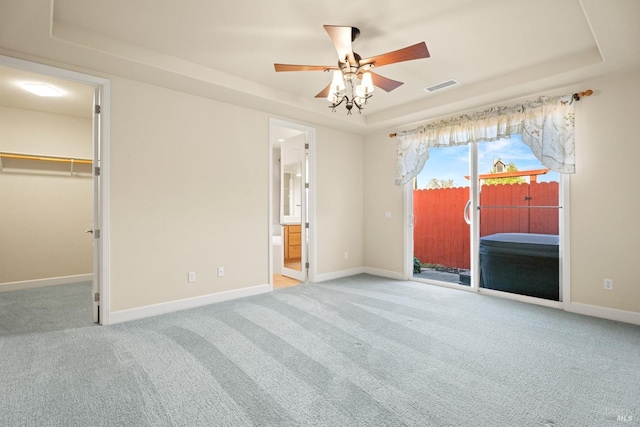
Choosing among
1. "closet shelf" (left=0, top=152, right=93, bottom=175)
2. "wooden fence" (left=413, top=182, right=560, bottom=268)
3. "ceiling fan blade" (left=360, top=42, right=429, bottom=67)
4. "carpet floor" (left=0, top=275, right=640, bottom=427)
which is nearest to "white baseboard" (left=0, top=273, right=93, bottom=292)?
"carpet floor" (left=0, top=275, right=640, bottom=427)

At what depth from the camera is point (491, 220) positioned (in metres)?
4.20

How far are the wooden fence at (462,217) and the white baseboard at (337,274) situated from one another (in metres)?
1.08

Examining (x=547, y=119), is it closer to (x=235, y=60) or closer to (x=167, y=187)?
(x=235, y=60)

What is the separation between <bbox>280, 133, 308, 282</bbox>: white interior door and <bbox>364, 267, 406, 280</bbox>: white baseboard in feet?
4.14

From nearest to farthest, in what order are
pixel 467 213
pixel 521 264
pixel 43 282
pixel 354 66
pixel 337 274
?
pixel 354 66, pixel 521 264, pixel 467 213, pixel 43 282, pixel 337 274

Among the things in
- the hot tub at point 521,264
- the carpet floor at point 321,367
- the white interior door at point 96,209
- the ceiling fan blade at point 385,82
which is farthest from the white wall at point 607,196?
the white interior door at point 96,209

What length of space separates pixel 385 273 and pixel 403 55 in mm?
3779

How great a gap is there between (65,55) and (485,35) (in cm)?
373

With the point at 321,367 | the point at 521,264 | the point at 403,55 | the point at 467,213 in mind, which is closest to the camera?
the point at 321,367

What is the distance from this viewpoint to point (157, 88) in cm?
338

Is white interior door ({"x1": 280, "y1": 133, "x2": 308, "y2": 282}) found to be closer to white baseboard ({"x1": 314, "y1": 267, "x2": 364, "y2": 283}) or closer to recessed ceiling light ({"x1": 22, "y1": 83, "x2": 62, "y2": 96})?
white baseboard ({"x1": 314, "y1": 267, "x2": 364, "y2": 283})

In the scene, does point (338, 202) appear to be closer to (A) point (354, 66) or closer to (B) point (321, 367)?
(A) point (354, 66)

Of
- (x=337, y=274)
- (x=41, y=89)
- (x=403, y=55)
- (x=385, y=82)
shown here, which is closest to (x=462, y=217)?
(x=337, y=274)

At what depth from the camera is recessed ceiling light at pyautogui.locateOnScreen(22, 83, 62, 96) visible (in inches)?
146
